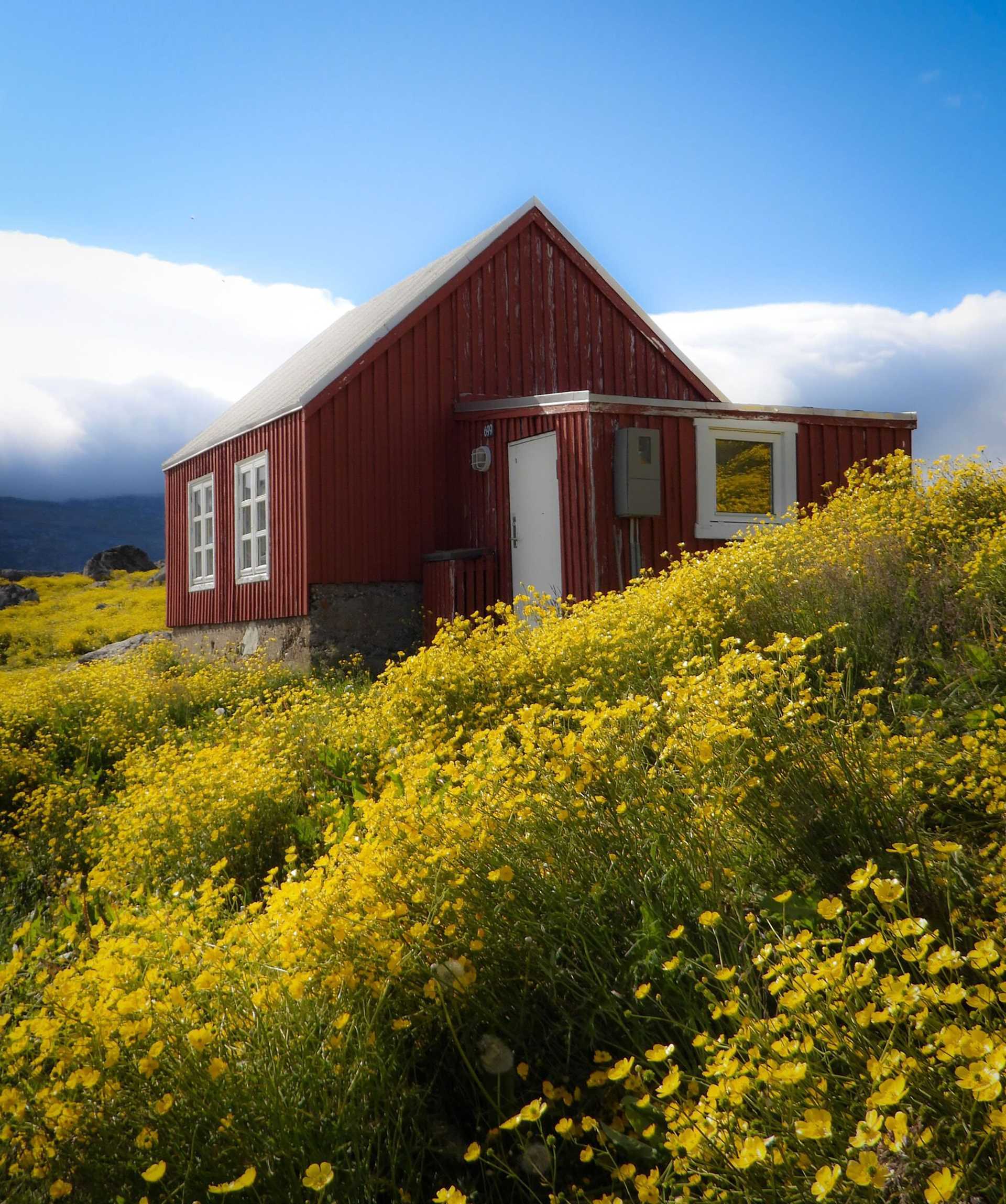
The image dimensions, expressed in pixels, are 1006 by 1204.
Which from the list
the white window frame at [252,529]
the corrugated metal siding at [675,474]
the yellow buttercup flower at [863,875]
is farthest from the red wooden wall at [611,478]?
the yellow buttercup flower at [863,875]

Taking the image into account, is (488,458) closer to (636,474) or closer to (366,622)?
(636,474)

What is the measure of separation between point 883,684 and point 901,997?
11.7 feet

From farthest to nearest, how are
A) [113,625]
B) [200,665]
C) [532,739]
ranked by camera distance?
1. [113,625]
2. [200,665]
3. [532,739]

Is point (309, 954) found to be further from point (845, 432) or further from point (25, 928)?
point (845, 432)

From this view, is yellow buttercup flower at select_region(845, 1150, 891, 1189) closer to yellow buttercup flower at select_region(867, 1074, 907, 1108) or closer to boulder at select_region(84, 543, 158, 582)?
yellow buttercup flower at select_region(867, 1074, 907, 1108)

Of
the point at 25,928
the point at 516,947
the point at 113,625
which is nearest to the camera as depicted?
the point at 516,947

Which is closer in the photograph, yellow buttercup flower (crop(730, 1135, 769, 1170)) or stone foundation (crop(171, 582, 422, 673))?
yellow buttercup flower (crop(730, 1135, 769, 1170))

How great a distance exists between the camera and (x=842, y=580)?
18.9ft

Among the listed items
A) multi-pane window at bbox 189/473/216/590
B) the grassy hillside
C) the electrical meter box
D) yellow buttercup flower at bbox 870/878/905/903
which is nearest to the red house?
the electrical meter box

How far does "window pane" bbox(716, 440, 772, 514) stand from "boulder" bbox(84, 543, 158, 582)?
33.9m

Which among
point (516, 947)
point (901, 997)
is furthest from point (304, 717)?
point (901, 997)

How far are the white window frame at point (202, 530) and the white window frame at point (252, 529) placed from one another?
3.46 feet

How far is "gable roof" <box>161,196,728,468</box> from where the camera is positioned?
1297 centimetres

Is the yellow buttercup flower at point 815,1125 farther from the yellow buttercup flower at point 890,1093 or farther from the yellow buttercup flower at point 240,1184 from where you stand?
the yellow buttercup flower at point 240,1184
